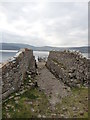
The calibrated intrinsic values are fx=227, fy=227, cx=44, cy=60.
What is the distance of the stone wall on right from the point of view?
788 inches

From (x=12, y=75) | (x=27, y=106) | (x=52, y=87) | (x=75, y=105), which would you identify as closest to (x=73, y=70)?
(x=52, y=87)

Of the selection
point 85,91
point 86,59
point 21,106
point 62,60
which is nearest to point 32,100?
point 21,106

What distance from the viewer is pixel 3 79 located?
14523 mm

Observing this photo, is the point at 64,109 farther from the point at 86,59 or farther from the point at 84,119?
the point at 86,59

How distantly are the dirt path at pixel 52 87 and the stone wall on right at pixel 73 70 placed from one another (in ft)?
2.23

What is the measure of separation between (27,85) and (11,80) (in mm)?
2464

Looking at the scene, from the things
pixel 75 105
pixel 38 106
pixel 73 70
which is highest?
pixel 73 70

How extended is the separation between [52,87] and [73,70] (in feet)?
10.1

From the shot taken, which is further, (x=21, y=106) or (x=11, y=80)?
(x=11, y=80)

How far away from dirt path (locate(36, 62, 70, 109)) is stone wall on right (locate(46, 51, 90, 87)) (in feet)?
2.23

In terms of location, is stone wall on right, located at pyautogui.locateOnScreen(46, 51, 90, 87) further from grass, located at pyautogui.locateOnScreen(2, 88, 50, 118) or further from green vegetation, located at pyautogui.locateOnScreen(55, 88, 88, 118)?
grass, located at pyautogui.locateOnScreen(2, 88, 50, 118)

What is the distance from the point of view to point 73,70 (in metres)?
20.9

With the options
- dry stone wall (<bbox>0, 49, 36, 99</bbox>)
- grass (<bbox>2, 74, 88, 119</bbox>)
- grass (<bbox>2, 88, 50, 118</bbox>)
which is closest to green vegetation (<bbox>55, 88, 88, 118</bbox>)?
grass (<bbox>2, 74, 88, 119</bbox>)

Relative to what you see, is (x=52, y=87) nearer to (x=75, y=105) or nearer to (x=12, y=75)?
(x=75, y=105)
